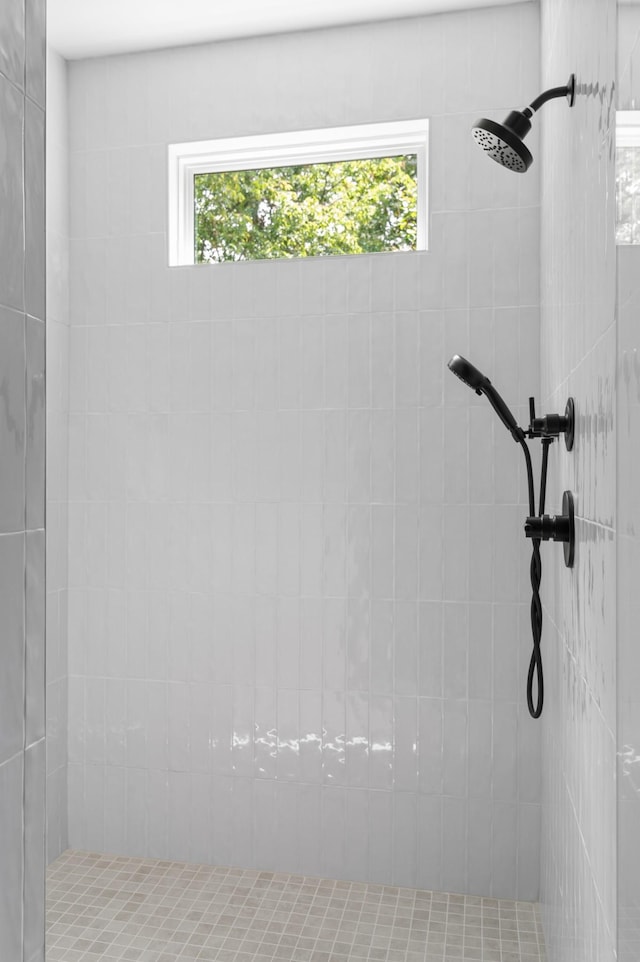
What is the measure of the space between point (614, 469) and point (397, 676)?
1684mm

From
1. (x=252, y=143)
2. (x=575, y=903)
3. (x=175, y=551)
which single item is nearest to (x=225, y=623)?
(x=175, y=551)

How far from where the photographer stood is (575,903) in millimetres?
1569

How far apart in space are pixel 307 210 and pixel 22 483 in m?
2.02

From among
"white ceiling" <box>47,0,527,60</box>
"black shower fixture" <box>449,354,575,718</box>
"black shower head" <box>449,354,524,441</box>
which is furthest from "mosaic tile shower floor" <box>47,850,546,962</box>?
"white ceiling" <box>47,0,527,60</box>

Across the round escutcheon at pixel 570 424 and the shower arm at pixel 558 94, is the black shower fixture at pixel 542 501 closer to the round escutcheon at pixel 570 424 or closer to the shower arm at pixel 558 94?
the round escutcheon at pixel 570 424

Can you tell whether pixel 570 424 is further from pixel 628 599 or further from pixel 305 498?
pixel 305 498

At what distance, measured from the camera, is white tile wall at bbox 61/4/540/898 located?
2.57 m

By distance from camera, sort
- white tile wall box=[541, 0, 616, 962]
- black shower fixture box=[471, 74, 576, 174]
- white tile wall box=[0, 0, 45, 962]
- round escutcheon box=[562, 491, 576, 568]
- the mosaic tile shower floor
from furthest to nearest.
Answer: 1. the mosaic tile shower floor
2. black shower fixture box=[471, 74, 576, 174]
3. round escutcheon box=[562, 491, 576, 568]
4. white tile wall box=[541, 0, 616, 962]
5. white tile wall box=[0, 0, 45, 962]

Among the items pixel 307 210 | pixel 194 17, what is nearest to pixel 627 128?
pixel 307 210

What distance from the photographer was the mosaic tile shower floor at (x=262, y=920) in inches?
88.5

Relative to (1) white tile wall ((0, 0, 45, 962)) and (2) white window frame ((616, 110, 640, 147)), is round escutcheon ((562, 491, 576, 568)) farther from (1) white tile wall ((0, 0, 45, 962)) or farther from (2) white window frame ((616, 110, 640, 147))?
(1) white tile wall ((0, 0, 45, 962))

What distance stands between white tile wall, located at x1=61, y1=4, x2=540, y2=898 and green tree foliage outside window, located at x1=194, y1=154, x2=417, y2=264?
0.48 feet

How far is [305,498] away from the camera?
269 centimetres

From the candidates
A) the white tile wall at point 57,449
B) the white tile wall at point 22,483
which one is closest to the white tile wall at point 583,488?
the white tile wall at point 22,483
